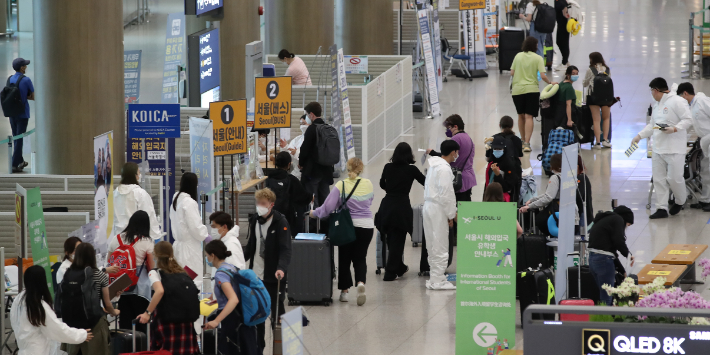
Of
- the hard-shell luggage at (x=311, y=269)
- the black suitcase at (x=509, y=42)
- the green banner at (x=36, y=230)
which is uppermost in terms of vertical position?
the black suitcase at (x=509, y=42)

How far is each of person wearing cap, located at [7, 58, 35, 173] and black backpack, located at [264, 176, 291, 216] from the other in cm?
682

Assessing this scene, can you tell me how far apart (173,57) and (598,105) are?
6691 mm

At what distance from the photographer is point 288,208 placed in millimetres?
10297

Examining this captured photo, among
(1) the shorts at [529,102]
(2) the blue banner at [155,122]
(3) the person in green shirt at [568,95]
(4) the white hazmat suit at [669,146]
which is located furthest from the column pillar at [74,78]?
(1) the shorts at [529,102]

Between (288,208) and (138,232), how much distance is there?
2247 millimetres

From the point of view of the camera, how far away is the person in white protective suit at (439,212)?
9859 millimetres

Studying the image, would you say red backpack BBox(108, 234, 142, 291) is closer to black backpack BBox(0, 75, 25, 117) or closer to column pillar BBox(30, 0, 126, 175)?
column pillar BBox(30, 0, 126, 175)

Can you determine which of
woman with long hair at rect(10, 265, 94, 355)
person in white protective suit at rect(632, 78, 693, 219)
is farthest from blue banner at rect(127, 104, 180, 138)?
person in white protective suit at rect(632, 78, 693, 219)

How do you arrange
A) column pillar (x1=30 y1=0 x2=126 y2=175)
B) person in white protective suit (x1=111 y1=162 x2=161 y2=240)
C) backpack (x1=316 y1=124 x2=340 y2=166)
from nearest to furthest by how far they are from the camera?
person in white protective suit (x1=111 y1=162 x2=161 y2=240) < column pillar (x1=30 y1=0 x2=126 y2=175) < backpack (x1=316 y1=124 x2=340 y2=166)

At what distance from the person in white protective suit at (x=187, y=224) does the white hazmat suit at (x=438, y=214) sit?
7.50 feet

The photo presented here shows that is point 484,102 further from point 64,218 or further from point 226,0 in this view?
point 64,218

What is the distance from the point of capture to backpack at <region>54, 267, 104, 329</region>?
23.3 feet

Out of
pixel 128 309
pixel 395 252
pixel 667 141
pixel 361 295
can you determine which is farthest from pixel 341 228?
pixel 667 141

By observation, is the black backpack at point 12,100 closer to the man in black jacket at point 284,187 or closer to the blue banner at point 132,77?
the blue banner at point 132,77
